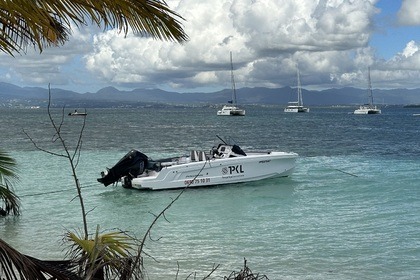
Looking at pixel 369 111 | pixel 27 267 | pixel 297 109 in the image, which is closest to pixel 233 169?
pixel 27 267

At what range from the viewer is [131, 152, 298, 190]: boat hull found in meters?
20.2

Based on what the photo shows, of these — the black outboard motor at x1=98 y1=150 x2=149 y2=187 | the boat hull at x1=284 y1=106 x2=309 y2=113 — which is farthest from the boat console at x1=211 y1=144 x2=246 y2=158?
the boat hull at x1=284 y1=106 x2=309 y2=113

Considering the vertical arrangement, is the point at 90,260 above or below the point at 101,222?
above

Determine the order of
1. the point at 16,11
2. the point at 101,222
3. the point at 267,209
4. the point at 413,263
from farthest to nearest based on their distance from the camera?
the point at 267,209, the point at 101,222, the point at 413,263, the point at 16,11

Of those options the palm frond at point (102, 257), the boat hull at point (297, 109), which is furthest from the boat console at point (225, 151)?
the boat hull at point (297, 109)

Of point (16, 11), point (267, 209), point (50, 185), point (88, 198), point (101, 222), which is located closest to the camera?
point (16, 11)

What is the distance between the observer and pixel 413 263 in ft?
36.3

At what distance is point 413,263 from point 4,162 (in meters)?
8.44

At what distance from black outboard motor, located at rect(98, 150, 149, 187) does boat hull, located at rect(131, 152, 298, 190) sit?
314 mm

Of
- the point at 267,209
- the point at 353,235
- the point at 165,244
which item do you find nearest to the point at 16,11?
the point at 165,244

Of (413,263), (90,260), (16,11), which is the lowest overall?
(413,263)

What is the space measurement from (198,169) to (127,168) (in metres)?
2.58

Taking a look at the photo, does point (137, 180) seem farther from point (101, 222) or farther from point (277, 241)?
point (277, 241)

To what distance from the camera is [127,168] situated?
20422 mm
